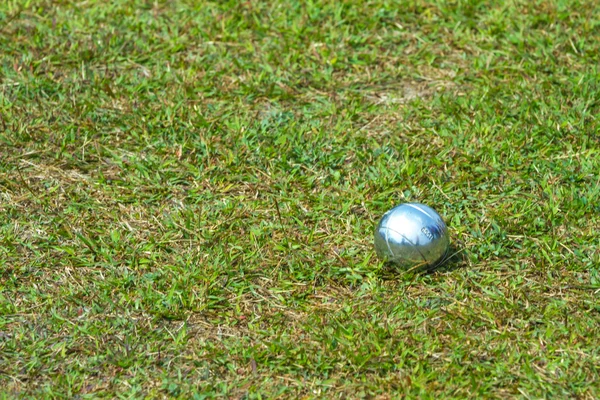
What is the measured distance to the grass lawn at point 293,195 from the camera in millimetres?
4309

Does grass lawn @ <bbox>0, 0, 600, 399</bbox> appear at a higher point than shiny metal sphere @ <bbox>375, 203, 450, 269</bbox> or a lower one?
lower

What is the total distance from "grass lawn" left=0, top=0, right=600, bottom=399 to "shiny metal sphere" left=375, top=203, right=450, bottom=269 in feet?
0.45

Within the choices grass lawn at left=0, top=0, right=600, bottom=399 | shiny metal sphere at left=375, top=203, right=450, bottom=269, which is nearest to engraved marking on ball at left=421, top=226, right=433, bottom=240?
shiny metal sphere at left=375, top=203, right=450, bottom=269

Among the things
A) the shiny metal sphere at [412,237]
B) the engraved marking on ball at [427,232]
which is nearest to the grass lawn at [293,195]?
the shiny metal sphere at [412,237]

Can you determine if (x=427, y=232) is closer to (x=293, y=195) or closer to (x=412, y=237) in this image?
(x=412, y=237)

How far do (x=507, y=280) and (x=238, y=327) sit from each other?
1386mm

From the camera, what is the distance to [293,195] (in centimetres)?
540

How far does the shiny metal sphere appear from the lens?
4.62 m

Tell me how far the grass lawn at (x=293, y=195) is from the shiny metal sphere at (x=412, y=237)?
0.45 feet

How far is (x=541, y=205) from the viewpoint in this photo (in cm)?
522

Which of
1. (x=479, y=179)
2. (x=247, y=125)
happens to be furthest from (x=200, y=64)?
(x=479, y=179)

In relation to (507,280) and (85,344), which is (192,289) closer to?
(85,344)

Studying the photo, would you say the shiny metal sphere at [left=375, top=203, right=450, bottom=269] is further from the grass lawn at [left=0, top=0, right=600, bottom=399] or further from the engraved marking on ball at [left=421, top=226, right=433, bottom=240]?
the grass lawn at [left=0, top=0, right=600, bottom=399]

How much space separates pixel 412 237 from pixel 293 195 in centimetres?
101
